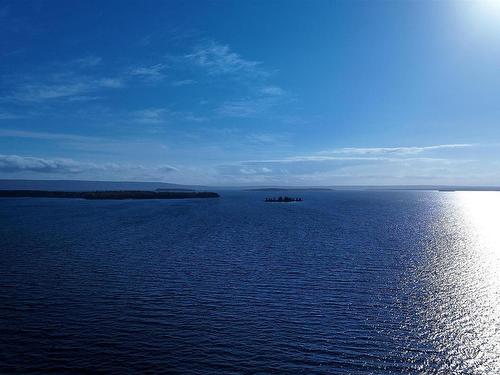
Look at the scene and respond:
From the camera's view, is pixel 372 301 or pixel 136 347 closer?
pixel 136 347

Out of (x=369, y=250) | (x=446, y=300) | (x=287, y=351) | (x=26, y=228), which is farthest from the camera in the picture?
(x=26, y=228)

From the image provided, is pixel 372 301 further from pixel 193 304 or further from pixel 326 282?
pixel 193 304

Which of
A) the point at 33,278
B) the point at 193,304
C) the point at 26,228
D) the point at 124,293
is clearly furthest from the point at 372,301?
the point at 26,228

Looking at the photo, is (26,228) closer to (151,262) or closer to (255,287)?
(151,262)

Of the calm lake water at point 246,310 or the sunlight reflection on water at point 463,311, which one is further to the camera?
the sunlight reflection on water at point 463,311

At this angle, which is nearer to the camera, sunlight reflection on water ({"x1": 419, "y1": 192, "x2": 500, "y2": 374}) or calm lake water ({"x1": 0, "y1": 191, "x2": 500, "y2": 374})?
calm lake water ({"x1": 0, "y1": 191, "x2": 500, "y2": 374})

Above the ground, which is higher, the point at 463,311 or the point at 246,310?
the point at 246,310

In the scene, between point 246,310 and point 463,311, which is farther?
point 463,311

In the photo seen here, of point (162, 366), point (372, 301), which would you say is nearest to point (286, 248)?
point (372, 301)

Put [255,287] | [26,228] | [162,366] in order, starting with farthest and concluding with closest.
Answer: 1. [26,228]
2. [255,287]
3. [162,366]
